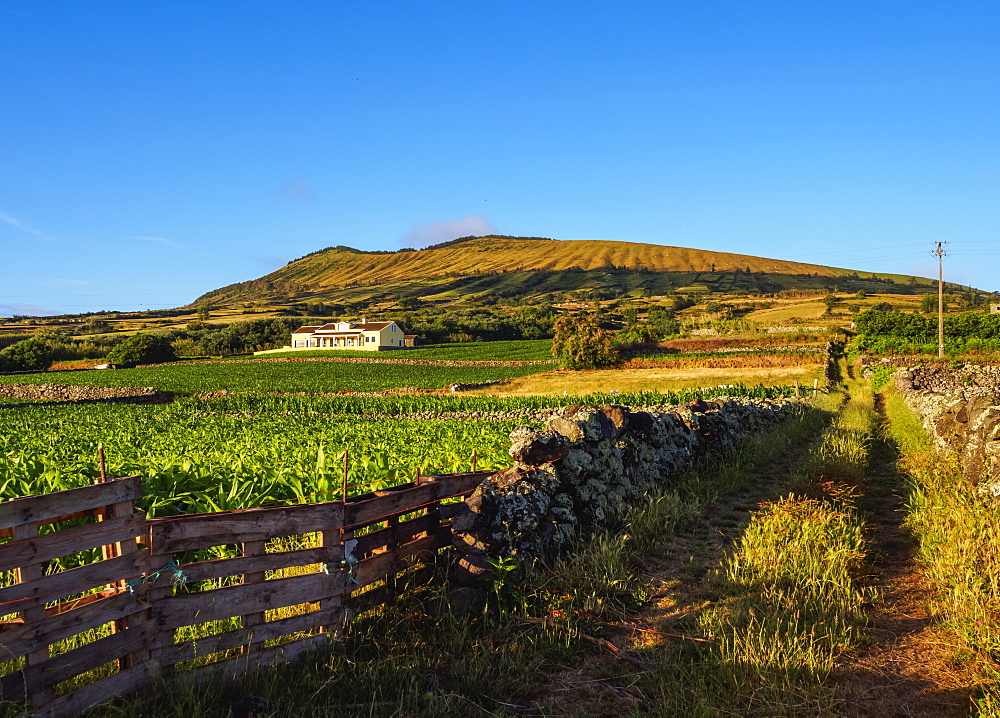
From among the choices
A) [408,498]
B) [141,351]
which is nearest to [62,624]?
[408,498]

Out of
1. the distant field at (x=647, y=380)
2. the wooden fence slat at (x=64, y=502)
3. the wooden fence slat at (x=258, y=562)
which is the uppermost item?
the wooden fence slat at (x=64, y=502)

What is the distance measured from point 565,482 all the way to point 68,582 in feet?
18.8

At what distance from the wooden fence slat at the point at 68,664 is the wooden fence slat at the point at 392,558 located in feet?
6.04

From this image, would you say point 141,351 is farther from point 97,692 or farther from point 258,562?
point 97,692

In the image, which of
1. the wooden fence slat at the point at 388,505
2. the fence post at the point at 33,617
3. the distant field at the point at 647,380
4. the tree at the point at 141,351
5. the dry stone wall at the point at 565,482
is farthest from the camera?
the tree at the point at 141,351

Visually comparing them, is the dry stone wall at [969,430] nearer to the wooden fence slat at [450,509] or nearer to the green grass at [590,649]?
the green grass at [590,649]

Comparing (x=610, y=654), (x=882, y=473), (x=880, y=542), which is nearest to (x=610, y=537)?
(x=610, y=654)

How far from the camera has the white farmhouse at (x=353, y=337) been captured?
97.9 meters

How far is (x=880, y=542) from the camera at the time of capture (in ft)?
27.8

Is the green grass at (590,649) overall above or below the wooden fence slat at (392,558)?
below

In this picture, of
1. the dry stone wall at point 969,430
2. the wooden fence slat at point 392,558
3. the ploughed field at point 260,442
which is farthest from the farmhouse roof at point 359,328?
the wooden fence slat at point 392,558

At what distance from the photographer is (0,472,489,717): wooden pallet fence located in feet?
13.1

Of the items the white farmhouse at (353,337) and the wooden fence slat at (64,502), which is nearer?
the wooden fence slat at (64,502)

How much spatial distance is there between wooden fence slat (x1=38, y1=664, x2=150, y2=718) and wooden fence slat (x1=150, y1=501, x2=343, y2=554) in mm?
836
